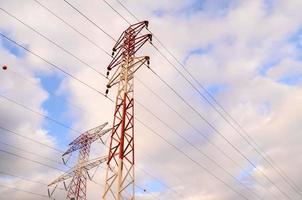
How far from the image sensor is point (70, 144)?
143ft

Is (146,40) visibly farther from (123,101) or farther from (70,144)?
(70,144)

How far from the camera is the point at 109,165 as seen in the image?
17.9 m

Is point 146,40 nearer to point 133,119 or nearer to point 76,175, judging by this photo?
point 133,119

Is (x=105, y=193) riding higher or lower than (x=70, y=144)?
lower

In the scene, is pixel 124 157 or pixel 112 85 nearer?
pixel 124 157

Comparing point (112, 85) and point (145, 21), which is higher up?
point (145, 21)

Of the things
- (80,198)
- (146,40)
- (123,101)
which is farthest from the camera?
(80,198)

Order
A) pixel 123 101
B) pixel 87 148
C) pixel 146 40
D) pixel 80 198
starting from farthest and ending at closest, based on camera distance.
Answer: pixel 87 148, pixel 80 198, pixel 146 40, pixel 123 101

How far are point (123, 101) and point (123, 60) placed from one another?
11.7ft

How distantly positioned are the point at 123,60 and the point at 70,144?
24877mm

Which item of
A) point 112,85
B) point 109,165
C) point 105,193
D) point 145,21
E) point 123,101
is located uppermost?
point 145,21

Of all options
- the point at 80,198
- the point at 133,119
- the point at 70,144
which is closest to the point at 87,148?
the point at 70,144

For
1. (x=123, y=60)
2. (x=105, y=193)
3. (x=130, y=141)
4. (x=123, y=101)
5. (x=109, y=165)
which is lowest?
(x=105, y=193)

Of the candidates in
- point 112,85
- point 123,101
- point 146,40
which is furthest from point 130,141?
point 146,40
